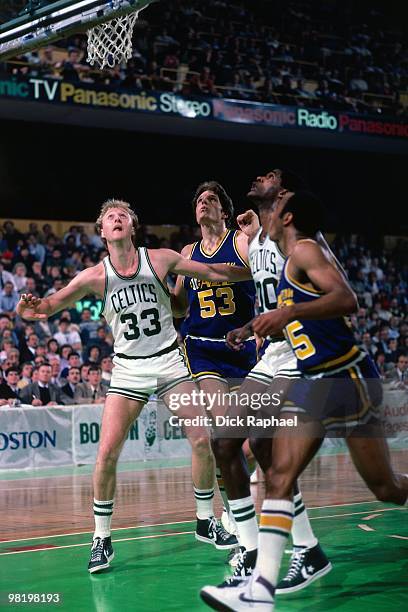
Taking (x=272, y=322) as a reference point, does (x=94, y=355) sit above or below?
above

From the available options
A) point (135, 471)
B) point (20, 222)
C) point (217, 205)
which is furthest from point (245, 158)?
point (217, 205)

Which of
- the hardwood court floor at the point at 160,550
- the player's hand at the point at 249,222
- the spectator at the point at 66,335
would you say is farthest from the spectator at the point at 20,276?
the player's hand at the point at 249,222

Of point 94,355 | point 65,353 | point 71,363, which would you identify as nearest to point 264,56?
point 94,355

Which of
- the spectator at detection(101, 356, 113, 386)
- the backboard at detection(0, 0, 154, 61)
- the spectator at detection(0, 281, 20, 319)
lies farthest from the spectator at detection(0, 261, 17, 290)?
the backboard at detection(0, 0, 154, 61)

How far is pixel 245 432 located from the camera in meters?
6.21

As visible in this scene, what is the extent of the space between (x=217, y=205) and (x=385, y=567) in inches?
127

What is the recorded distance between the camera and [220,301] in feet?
26.1

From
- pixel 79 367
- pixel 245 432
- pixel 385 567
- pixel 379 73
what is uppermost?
pixel 379 73

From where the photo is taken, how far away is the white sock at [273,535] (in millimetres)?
5016

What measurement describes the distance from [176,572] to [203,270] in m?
2.25

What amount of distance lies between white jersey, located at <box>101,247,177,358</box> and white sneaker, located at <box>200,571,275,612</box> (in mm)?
2693

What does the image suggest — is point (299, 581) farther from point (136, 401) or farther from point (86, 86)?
point (86, 86)

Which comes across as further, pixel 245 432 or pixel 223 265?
pixel 223 265

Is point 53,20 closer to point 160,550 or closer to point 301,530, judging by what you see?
point 160,550
